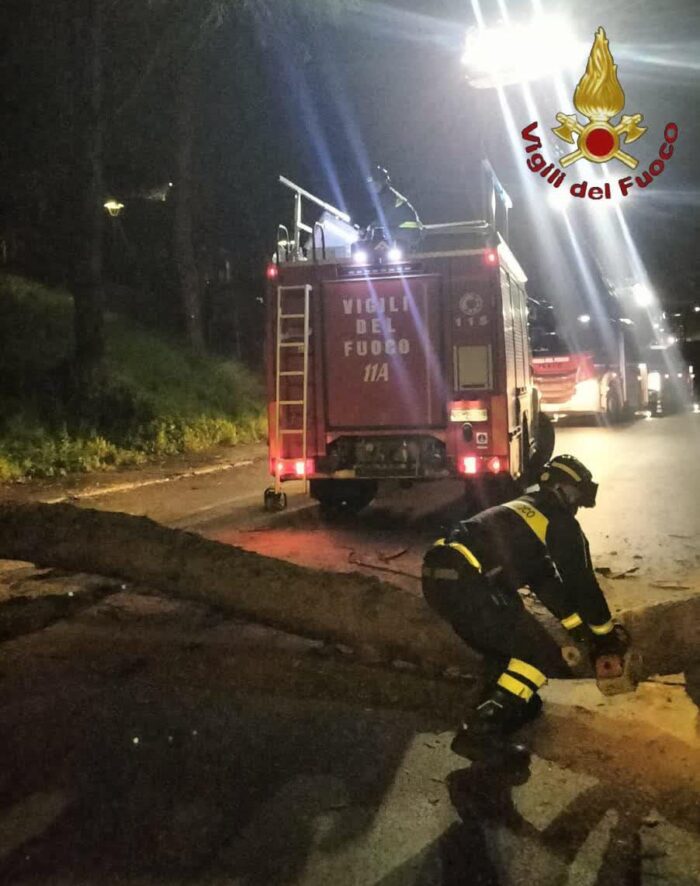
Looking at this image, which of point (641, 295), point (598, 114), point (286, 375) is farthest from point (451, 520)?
point (641, 295)

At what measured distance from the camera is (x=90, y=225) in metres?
15.4

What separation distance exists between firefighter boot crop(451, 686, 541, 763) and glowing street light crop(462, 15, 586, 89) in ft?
30.9

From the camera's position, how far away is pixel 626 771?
12.2 ft

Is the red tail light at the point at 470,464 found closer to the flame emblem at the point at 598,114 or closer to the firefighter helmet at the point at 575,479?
the flame emblem at the point at 598,114

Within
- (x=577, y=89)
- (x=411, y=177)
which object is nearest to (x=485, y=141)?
(x=411, y=177)

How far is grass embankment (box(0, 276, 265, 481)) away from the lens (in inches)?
529

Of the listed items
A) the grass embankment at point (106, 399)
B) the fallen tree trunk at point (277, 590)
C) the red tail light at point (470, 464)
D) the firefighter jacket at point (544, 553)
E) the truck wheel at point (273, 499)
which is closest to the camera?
the firefighter jacket at point (544, 553)

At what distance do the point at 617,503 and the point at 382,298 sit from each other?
3593mm

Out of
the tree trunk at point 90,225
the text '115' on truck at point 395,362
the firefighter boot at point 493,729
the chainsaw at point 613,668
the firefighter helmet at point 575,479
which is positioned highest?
the tree trunk at point 90,225

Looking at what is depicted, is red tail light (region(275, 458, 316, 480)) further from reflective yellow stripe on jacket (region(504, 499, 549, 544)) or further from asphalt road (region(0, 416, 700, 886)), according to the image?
reflective yellow stripe on jacket (region(504, 499, 549, 544))

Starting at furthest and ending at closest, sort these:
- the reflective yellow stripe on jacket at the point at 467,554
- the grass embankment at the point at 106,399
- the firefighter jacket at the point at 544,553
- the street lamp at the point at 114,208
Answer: the street lamp at the point at 114,208, the grass embankment at the point at 106,399, the reflective yellow stripe on jacket at the point at 467,554, the firefighter jacket at the point at 544,553

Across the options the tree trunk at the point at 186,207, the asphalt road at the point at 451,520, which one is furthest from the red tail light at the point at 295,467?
the tree trunk at the point at 186,207

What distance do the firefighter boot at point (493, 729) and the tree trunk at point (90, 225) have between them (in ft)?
42.3

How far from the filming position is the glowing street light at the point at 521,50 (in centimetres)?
1120
